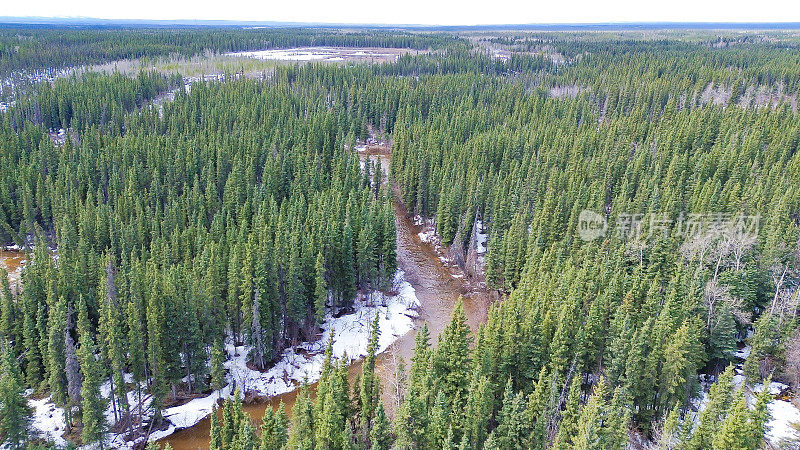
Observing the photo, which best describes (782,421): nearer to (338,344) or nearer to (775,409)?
(775,409)

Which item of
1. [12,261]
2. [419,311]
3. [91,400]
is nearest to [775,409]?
[419,311]

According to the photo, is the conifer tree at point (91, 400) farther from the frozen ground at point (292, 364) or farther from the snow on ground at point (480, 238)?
the snow on ground at point (480, 238)

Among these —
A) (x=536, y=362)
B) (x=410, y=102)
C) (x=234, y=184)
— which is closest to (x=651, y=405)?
(x=536, y=362)

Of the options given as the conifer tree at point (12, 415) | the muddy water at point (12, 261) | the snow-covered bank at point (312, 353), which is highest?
the conifer tree at point (12, 415)

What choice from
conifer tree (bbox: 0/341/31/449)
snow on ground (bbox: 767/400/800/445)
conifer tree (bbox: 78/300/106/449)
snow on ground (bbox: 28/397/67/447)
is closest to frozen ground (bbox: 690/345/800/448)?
snow on ground (bbox: 767/400/800/445)

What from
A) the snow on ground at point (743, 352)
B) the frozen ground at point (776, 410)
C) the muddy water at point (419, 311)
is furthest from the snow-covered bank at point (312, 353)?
the snow on ground at point (743, 352)

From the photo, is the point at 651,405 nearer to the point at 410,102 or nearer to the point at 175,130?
the point at 175,130

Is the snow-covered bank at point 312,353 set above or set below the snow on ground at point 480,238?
below
